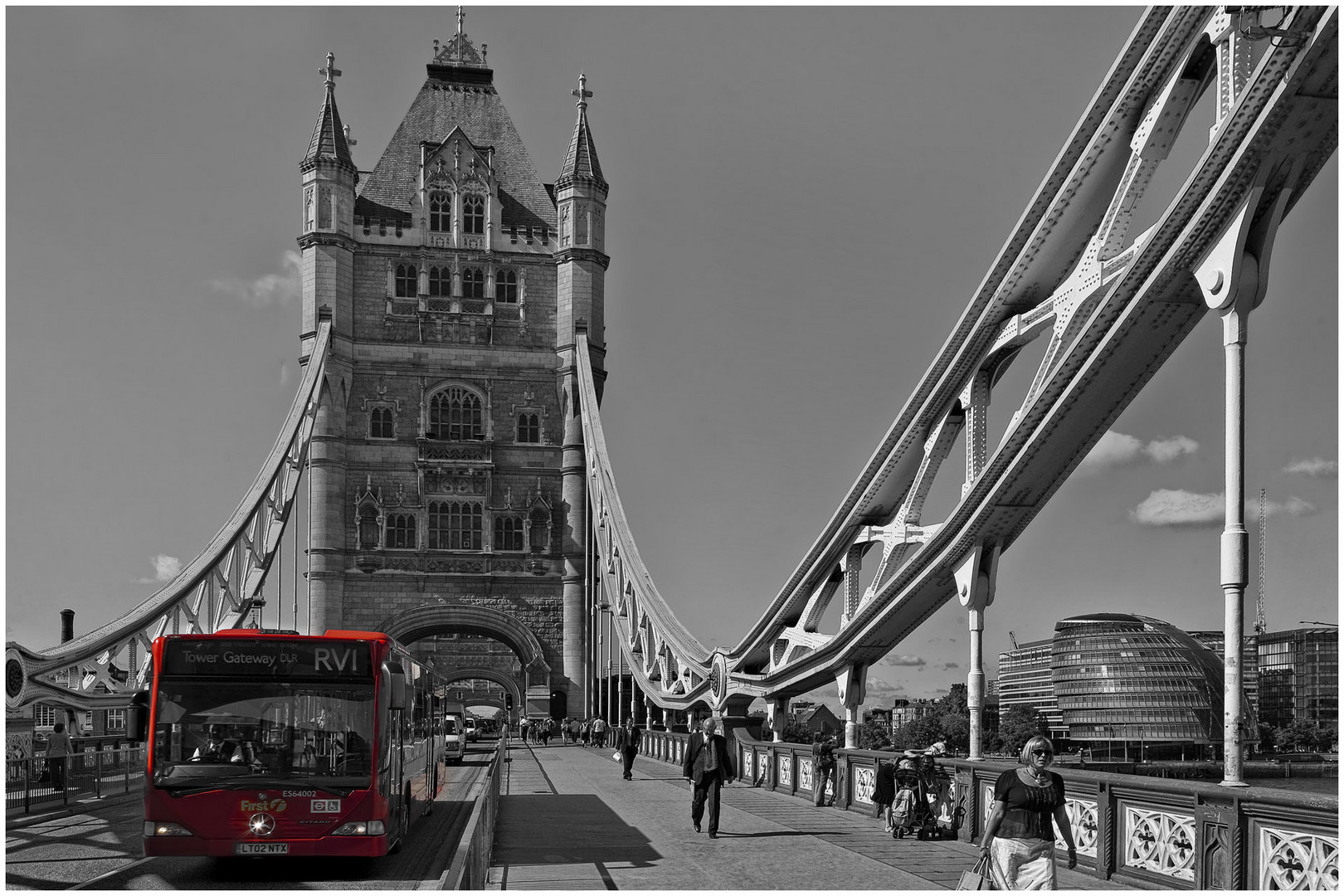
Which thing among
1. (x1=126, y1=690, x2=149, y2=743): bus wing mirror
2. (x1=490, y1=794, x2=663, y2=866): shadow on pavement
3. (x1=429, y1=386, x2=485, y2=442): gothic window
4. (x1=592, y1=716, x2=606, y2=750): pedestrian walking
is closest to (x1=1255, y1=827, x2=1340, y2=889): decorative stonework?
(x1=490, y1=794, x2=663, y2=866): shadow on pavement

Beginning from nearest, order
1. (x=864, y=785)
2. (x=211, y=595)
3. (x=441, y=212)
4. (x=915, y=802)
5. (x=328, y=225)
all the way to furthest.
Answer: (x=915, y=802) → (x=864, y=785) → (x=211, y=595) → (x=328, y=225) → (x=441, y=212)

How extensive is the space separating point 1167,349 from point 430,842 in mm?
8634

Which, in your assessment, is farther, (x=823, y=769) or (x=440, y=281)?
(x=440, y=281)

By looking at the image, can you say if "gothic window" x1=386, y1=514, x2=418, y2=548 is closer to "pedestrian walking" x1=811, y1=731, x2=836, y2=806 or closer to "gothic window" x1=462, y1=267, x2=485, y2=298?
"gothic window" x1=462, y1=267, x2=485, y2=298

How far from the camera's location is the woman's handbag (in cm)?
855

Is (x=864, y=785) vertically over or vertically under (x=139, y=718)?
under

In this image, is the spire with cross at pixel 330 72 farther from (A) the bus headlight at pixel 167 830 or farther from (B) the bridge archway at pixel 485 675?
(A) the bus headlight at pixel 167 830

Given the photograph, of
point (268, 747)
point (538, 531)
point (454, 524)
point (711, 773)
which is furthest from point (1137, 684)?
point (268, 747)

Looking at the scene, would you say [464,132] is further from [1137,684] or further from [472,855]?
[1137,684]

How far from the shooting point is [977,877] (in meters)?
8.63

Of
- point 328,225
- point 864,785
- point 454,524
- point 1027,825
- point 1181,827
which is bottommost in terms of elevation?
point 864,785

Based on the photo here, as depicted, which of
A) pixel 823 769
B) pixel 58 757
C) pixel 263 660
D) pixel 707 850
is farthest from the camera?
pixel 58 757

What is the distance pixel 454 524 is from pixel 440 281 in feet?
29.3

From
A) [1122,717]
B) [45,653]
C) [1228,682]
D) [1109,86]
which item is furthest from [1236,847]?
[1122,717]
